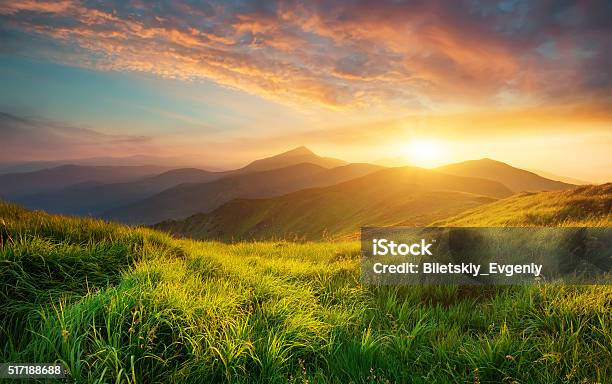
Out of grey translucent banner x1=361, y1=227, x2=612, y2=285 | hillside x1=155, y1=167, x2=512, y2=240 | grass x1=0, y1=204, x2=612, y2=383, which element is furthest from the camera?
hillside x1=155, y1=167, x2=512, y2=240

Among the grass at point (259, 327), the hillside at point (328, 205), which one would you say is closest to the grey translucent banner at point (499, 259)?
the grass at point (259, 327)

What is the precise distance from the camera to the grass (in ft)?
14.3

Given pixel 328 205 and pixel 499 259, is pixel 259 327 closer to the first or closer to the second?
pixel 499 259

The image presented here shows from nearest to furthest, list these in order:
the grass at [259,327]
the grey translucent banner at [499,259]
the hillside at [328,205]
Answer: the grass at [259,327], the grey translucent banner at [499,259], the hillside at [328,205]

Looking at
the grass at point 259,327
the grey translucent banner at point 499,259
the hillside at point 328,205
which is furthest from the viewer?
the hillside at point 328,205

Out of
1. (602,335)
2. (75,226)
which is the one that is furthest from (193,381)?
(75,226)

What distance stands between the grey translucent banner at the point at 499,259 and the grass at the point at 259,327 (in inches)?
22.4

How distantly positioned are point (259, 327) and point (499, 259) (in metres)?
5.68

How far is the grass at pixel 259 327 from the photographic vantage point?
4367mm

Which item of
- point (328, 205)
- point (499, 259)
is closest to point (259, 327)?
point (499, 259)

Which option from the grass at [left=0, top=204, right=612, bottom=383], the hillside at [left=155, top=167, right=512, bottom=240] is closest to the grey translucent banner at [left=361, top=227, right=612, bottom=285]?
the grass at [left=0, top=204, right=612, bottom=383]

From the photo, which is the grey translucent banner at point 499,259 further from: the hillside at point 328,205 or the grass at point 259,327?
the hillside at point 328,205

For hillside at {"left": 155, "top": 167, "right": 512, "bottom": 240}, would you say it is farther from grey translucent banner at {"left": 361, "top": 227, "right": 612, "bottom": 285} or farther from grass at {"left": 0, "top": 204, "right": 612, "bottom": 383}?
grass at {"left": 0, "top": 204, "right": 612, "bottom": 383}

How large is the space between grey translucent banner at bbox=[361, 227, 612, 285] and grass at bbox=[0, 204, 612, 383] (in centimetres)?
57
